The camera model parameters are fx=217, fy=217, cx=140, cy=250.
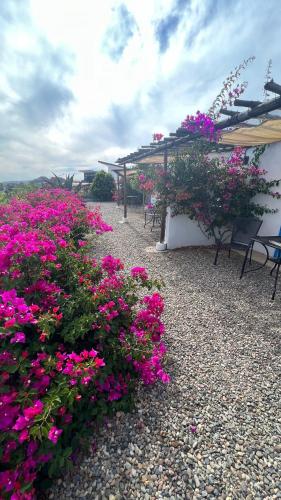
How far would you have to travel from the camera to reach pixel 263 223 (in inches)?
218

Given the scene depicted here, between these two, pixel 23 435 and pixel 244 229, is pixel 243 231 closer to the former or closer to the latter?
pixel 244 229

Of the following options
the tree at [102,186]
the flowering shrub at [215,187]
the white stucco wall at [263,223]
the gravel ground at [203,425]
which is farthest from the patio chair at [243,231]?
the tree at [102,186]

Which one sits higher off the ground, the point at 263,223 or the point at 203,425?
the point at 263,223

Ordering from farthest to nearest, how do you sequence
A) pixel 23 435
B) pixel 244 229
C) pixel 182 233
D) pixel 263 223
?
pixel 182 233 → pixel 263 223 → pixel 244 229 → pixel 23 435

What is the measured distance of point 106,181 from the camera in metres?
16.2

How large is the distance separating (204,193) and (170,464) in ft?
16.2

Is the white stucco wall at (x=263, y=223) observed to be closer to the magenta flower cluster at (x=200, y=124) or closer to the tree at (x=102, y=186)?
the magenta flower cluster at (x=200, y=124)

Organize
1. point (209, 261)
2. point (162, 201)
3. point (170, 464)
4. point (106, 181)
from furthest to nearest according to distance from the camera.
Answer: point (106, 181) → point (162, 201) → point (209, 261) → point (170, 464)

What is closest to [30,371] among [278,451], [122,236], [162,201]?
[278,451]

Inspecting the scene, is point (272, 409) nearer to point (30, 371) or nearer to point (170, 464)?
point (170, 464)

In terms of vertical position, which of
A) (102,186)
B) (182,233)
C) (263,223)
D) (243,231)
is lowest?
(182,233)

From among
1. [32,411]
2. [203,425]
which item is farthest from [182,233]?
[32,411]

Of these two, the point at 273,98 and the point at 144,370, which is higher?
the point at 273,98

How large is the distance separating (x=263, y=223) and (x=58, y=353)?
575cm
